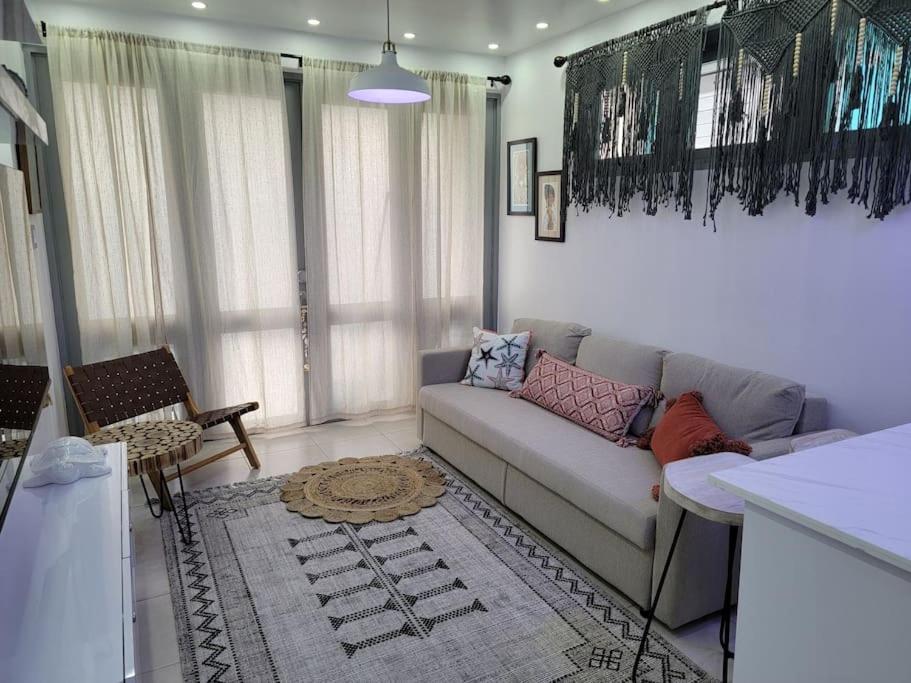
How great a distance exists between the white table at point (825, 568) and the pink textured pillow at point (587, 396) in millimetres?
1523

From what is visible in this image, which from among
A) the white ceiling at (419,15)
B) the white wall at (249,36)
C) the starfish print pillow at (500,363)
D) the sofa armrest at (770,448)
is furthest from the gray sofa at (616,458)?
the white wall at (249,36)

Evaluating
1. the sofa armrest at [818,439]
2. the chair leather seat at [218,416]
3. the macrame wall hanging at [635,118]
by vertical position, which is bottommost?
the chair leather seat at [218,416]

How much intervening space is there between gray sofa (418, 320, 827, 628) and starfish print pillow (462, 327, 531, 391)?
0.43 ft

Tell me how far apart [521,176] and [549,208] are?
0.42 m

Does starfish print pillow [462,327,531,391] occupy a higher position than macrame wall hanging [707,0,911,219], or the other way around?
macrame wall hanging [707,0,911,219]

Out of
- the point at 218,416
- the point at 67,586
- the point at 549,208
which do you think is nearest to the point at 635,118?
the point at 549,208

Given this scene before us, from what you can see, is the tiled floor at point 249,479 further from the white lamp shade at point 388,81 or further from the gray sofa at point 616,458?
the white lamp shade at point 388,81

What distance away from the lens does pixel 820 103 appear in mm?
2506

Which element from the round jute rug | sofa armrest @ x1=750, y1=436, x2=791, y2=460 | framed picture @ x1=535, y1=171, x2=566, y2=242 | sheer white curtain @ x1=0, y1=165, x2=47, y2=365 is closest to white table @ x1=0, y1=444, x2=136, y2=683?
sheer white curtain @ x1=0, y1=165, x2=47, y2=365

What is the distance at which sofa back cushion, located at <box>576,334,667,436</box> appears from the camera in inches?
123

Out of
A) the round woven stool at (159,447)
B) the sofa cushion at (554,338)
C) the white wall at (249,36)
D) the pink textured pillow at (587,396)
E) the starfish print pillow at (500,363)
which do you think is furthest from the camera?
the starfish print pillow at (500,363)

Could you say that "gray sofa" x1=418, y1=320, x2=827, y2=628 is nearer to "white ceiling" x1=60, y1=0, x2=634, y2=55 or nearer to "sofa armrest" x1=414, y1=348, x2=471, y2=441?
"sofa armrest" x1=414, y1=348, x2=471, y2=441

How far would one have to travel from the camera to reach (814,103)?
2.53 metres

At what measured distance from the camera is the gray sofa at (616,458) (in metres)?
2.29
